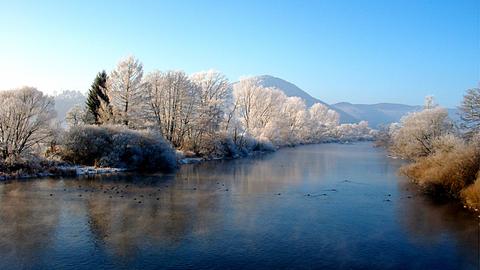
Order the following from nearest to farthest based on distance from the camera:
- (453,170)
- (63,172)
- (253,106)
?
(453,170)
(63,172)
(253,106)

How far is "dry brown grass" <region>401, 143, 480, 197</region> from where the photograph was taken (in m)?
23.1

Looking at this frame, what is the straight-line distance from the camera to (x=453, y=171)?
24000 millimetres

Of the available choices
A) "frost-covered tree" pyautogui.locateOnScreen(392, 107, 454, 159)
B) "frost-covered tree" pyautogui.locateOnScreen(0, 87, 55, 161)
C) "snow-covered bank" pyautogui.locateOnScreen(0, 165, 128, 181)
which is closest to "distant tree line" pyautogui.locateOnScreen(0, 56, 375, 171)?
"frost-covered tree" pyautogui.locateOnScreen(0, 87, 55, 161)

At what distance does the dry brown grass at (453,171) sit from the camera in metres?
23.1

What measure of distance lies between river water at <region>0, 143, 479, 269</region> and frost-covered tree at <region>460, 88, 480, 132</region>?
606 inches

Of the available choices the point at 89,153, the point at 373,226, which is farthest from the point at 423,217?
the point at 89,153

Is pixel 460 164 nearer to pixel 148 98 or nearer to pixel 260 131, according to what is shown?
pixel 148 98

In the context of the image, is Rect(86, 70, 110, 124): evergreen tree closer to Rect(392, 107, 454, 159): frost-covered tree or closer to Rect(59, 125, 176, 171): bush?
Rect(59, 125, 176, 171): bush

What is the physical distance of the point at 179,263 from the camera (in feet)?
42.2

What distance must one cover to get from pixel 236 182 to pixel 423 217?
13711mm

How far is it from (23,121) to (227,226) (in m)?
23.3

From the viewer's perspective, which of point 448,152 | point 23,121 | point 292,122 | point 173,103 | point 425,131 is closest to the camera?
point 448,152

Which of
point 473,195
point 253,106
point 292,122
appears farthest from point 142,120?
point 292,122

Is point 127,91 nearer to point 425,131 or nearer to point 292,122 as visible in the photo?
point 425,131
